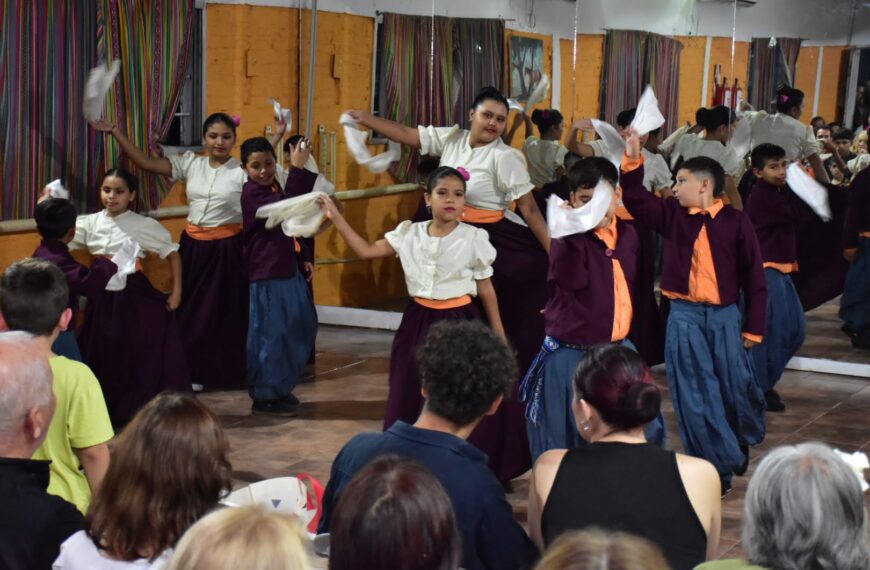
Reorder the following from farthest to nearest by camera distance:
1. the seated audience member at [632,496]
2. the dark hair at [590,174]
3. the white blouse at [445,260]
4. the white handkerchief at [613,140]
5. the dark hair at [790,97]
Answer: the dark hair at [790,97] → the white handkerchief at [613,140] → the white blouse at [445,260] → the dark hair at [590,174] → the seated audience member at [632,496]

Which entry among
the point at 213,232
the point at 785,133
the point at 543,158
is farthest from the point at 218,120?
the point at 785,133

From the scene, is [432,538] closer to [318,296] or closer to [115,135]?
[115,135]

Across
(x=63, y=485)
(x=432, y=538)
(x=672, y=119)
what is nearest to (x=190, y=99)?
(x=672, y=119)

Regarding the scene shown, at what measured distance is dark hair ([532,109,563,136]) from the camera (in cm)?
753

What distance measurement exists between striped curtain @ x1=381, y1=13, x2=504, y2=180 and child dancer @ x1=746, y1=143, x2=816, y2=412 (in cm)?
224

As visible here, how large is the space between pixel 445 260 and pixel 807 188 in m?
2.56

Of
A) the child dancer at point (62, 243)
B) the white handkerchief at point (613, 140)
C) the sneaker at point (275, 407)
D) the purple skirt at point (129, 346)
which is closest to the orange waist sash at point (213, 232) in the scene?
the purple skirt at point (129, 346)

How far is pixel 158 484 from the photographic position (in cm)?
224

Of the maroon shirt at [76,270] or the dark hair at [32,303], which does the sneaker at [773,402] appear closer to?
the maroon shirt at [76,270]

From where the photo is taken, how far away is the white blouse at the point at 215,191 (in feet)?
21.6

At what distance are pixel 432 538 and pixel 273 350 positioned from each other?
437cm

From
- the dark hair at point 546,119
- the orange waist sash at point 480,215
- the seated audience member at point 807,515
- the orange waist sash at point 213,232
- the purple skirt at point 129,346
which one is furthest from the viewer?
the dark hair at point 546,119

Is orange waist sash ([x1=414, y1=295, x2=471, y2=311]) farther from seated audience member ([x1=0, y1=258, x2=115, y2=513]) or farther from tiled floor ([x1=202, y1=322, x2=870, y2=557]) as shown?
seated audience member ([x1=0, y1=258, x2=115, y2=513])

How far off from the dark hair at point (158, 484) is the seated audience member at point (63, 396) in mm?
667
